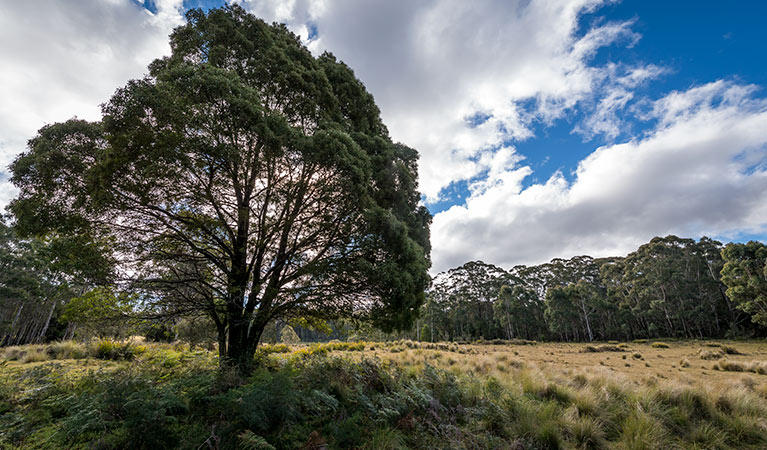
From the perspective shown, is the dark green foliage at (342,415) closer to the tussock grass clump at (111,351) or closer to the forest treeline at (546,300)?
the forest treeline at (546,300)

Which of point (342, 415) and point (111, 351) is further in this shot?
point (111, 351)

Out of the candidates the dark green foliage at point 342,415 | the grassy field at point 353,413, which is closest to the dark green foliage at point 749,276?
the grassy field at point 353,413

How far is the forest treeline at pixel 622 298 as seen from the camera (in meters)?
30.2

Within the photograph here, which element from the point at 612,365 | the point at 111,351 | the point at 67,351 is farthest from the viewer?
the point at 612,365

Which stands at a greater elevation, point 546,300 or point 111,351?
point 546,300

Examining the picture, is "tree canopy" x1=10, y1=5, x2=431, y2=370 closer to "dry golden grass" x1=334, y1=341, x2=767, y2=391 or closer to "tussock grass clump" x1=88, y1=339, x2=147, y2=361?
"dry golden grass" x1=334, y1=341, x2=767, y2=391

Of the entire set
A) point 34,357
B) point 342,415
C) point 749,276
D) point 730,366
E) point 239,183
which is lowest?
point 34,357

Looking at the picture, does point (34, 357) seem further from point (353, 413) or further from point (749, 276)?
point (749, 276)

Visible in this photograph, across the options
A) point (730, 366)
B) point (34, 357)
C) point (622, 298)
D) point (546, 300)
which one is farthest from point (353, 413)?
point (622, 298)

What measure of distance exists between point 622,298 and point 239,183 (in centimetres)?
5774

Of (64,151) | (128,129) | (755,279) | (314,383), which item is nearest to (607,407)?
(314,383)

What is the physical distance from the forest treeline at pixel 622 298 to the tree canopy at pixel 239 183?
33159mm

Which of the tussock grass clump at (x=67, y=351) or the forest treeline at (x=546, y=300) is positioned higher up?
the forest treeline at (x=546, y=300)

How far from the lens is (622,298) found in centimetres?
4469
